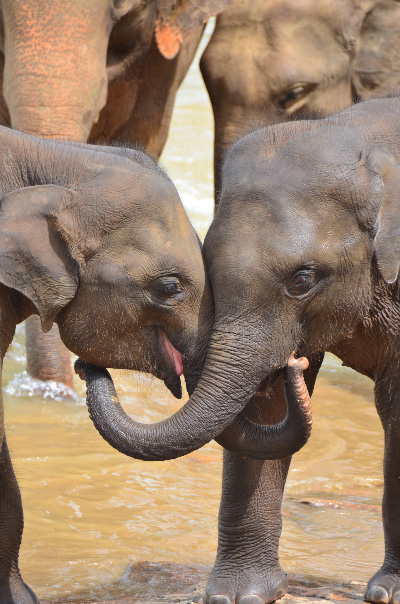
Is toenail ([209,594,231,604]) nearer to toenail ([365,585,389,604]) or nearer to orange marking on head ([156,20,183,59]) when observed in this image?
toenail ([365,585,389,604])

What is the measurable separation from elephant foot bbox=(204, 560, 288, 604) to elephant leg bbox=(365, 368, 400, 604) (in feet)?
1.01

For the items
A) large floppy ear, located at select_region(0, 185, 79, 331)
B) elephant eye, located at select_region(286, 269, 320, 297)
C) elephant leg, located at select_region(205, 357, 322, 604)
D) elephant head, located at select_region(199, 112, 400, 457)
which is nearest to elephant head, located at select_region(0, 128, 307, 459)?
large floppy ear, located at select_region(0, 185, 79, 331)

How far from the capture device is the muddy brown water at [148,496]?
4.80 meters

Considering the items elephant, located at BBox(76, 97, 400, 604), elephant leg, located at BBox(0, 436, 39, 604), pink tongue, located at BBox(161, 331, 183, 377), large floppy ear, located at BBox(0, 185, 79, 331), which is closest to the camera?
large floppy ear, located at BBox(0, 185, 79, 331)

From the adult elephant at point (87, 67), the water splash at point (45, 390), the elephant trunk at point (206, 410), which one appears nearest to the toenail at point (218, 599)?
the elephant trunk at point (206, 410)

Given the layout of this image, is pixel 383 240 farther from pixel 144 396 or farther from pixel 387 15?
pixel 387 15

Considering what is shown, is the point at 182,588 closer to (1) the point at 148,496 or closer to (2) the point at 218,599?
(2) the point at 218,599

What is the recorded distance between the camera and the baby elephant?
3828 mm

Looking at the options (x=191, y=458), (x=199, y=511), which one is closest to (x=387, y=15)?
(x=191, y=458)

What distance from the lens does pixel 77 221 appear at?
3.87 m

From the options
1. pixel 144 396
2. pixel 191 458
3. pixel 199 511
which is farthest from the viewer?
pixel 144 396

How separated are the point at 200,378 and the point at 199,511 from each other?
1621 mm

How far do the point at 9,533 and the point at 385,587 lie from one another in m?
1.24

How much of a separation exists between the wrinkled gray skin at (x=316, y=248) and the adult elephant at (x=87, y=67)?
6.19 ft
